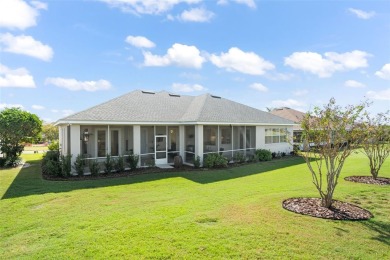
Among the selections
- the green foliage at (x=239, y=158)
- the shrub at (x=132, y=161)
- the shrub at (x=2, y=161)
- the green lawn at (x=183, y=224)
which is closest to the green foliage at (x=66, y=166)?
the green lawn at (x=183, y=224)

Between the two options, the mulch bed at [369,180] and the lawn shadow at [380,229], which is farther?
the mulch bed at [369,180]

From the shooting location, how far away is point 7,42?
42.5 feet

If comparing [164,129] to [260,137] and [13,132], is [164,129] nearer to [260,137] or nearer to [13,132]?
[260,137]

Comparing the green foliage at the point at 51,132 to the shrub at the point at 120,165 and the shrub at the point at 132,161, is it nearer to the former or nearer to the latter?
the shrub at the point at 132,161

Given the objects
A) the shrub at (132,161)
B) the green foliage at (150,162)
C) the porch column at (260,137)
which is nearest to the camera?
the shrub at (132,161)

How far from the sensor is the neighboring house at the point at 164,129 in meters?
15.8

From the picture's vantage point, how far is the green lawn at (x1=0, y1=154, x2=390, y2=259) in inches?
193

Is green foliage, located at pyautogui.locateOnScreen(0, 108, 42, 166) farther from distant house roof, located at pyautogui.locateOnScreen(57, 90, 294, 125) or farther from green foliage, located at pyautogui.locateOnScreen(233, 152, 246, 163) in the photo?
green foliage, located at pyautogui.locateOnScreen(233, 152, 246, 163)

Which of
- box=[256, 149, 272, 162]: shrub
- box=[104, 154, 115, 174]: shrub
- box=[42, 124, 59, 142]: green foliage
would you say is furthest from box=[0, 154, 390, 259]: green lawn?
box=[42, 124, 59, 142]: green foliage

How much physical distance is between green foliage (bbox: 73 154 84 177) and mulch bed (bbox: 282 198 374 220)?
37.5 ft

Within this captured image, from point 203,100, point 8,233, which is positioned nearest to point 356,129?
point 8,233

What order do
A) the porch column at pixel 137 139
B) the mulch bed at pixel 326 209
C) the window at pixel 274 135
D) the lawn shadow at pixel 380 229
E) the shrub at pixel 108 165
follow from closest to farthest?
1. the lawn shadow at pixel 380 229
2. the mulch bed at pixel 326 209
3. the shrub at pixel 108 165
4. the porch column at pixel 137 139
5. the window at pixel 274 135

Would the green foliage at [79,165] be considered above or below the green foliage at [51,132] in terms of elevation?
below

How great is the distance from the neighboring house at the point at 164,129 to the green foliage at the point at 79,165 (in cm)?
46
